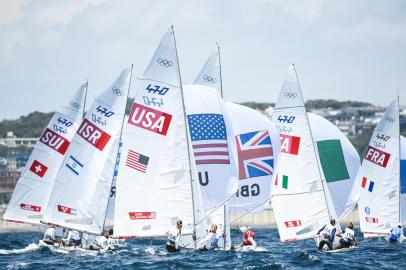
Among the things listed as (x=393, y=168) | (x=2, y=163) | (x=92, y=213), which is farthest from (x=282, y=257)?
(x=2, y=163)

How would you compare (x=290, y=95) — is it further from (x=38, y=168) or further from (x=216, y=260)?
(x=38, y=168)

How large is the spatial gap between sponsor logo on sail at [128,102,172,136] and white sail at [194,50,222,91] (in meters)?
7.59

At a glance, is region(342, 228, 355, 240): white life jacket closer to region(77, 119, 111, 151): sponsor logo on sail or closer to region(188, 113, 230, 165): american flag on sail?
region(188, 113, 230, 165): american flag on sail

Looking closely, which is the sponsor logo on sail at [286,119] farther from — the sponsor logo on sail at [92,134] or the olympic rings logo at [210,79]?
the sponsor logo on sail at [92,134]

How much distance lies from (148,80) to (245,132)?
6631 mm

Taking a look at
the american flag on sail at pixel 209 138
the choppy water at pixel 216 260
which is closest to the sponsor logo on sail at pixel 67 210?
the choppy water at pixel 216 260

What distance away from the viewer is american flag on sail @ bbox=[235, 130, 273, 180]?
3762 centimetres

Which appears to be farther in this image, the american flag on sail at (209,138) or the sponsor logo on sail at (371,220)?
the sponsor logo on sail at (371,220)

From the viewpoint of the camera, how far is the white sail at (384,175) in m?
46.1

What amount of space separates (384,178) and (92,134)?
587 inches

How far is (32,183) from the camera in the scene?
4500 cm

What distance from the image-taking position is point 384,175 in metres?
46.4

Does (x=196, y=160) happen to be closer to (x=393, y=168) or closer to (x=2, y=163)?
(x=393, y=168)

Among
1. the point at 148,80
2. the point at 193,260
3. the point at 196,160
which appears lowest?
the point at 193,260
